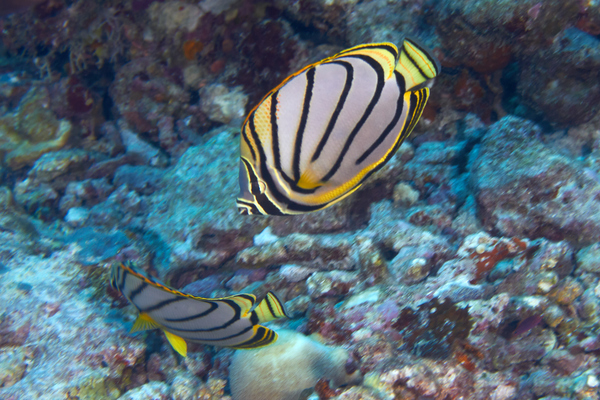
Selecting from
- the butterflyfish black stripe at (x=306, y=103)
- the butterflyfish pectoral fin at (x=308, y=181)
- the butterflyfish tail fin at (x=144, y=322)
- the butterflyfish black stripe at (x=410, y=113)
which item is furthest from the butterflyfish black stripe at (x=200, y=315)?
the butterflyfish black stripe at (x=410, y=113)

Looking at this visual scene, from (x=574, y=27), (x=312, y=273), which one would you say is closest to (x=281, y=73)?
(x=312, y=273)

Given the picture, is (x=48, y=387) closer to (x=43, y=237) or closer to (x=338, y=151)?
(x=43, y=237)

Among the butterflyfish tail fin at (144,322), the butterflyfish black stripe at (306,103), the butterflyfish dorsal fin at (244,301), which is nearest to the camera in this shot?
the butterflyfish black stripe at (306,103)

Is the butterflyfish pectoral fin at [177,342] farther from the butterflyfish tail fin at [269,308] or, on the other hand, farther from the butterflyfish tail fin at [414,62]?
the butterflyfish tail fin at [414,62]

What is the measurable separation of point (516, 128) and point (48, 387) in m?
4.54

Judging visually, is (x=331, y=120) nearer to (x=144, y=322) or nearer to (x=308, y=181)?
(x=308, y=181)

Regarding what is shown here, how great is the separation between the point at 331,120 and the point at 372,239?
Result: 76.2 inches

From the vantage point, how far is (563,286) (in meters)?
2.66

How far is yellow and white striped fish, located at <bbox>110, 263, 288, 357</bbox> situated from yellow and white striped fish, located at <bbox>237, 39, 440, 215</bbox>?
99 cm

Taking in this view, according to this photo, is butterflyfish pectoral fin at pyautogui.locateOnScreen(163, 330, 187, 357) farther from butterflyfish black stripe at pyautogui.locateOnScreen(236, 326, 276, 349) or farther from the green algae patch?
the green algae patch

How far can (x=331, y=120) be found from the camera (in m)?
1.32

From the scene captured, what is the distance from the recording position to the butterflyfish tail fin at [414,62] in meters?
1.33

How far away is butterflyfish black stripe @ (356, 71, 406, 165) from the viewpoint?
1343 millimetres

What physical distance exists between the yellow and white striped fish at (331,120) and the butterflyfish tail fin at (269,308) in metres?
0.91
